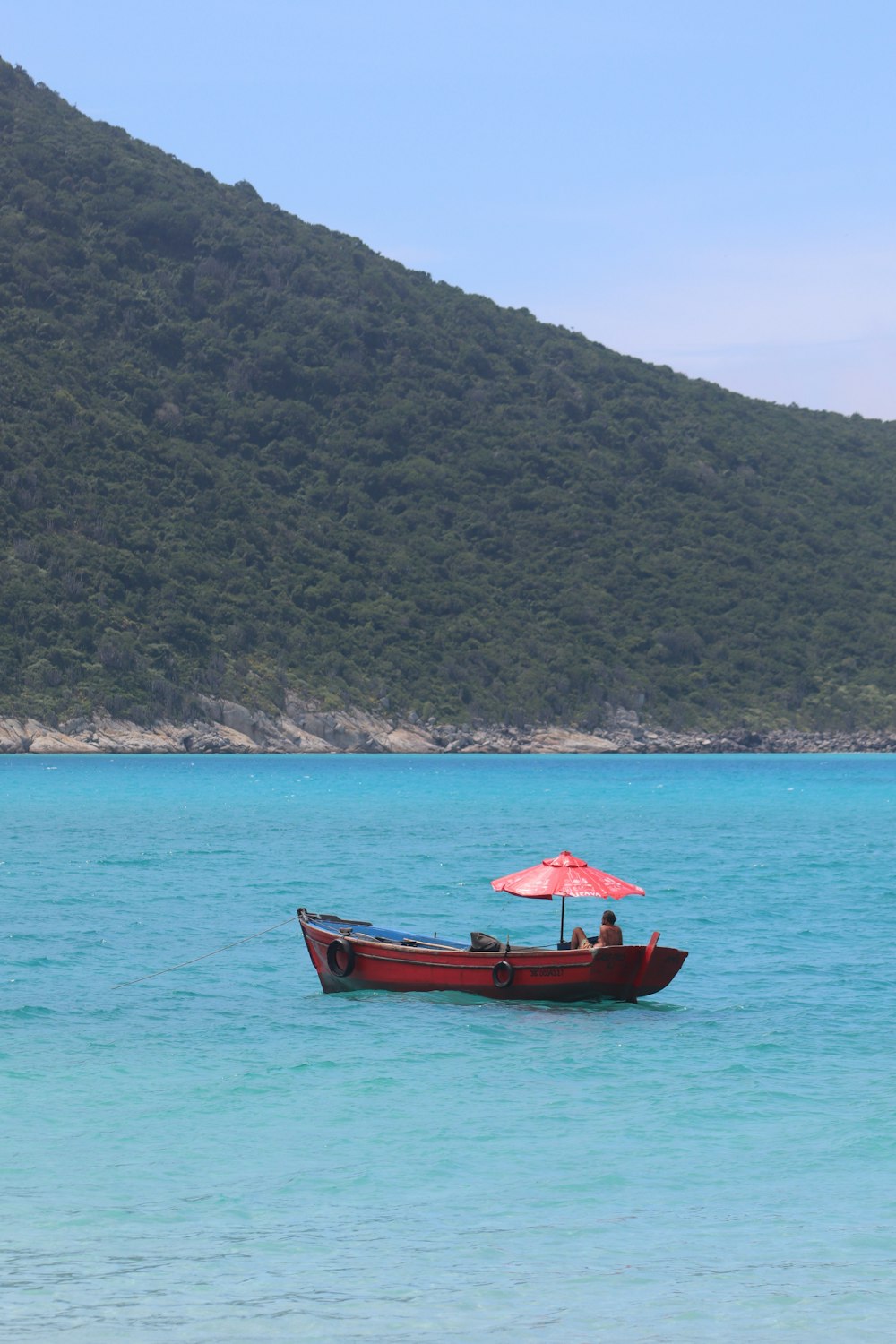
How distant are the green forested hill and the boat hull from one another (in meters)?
97.9

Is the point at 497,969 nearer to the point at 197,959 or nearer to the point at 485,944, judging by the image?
the point at 485,944

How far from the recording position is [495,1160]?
14.2 m

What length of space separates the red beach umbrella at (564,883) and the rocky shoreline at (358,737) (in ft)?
321

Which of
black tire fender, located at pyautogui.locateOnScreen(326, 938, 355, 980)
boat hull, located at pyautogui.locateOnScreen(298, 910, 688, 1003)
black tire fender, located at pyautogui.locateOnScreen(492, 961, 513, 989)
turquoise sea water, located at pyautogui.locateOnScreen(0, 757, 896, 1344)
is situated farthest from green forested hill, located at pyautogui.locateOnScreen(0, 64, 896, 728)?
black tire fender, located at pyautogui.locateOnScreen(492, 961, 513, 989)

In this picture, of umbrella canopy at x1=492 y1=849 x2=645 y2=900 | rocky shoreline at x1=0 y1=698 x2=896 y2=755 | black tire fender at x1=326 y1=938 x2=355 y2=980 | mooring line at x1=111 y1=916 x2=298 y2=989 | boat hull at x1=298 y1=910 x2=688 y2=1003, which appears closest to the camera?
umbrella canopy at x1=492 y1=849 x2=645 y2=900

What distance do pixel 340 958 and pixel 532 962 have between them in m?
2.93

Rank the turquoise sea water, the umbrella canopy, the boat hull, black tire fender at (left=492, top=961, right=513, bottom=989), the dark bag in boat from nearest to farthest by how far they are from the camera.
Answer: the turquoise sea water, the umbrella canopy, the boat hull, black tire fender at (left=492, top=961, right=513, bottom=989), the dark bag in boat

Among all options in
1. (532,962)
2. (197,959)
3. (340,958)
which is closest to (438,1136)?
(532,962)

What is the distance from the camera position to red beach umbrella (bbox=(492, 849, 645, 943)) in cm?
2097

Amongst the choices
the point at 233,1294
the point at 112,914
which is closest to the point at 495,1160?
the point at 233,1294

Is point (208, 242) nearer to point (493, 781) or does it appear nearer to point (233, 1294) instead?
point (493, 781)

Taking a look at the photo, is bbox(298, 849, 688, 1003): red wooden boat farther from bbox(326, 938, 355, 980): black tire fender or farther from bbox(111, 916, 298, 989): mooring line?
bbox(111, 916, 298, 989): mooring line

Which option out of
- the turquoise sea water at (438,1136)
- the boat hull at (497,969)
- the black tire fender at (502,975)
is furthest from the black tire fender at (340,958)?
the black tire fender at (502,975)

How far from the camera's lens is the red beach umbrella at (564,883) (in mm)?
20969
